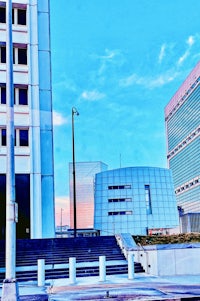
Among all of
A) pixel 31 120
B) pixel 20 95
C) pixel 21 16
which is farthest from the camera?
pixel 21 16

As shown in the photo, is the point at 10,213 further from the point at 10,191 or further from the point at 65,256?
the point at 65,256

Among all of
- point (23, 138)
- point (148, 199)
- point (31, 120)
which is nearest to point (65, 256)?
point (23, 138)

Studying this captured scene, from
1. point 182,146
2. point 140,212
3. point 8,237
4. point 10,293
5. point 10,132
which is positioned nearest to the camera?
point 10,293

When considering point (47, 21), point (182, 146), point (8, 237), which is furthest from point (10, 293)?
point (182, 146)

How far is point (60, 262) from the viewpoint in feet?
65.3

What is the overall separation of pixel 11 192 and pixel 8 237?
1241 mm

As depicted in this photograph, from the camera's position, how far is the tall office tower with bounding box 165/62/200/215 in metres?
141

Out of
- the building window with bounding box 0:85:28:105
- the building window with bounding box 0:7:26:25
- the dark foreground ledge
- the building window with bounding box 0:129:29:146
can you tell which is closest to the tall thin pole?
the dark foreground ledge

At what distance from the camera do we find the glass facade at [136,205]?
59625 mm

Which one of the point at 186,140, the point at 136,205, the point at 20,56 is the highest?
the point at 186,140

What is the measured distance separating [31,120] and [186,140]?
129334 mm

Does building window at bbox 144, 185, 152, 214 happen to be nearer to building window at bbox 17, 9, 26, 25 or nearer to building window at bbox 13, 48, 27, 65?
building window at bbox 13, 48, 27, 65

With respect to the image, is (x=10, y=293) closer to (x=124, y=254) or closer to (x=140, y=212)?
(x=124, y=254)

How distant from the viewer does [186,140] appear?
15300cm
